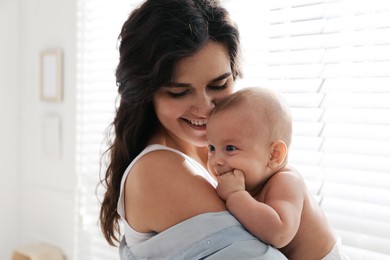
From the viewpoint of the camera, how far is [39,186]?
3211 millimetres

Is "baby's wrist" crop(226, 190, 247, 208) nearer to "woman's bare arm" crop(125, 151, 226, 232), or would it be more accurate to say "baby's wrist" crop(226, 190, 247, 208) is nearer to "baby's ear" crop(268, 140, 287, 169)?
"woman's bare arm" crop(125, 151, 226, 232)

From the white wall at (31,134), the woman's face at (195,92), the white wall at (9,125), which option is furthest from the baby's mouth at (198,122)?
the white wall at (9,125)

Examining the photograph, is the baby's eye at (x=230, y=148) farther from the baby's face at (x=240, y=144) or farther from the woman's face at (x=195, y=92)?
the woman's face at (x=195, y=92)

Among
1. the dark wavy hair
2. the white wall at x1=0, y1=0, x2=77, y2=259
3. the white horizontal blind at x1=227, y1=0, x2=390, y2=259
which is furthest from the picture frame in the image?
the dark wavy hair

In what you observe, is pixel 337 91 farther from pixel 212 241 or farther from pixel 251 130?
pixel 212 241

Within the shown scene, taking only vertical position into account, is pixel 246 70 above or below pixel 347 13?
below

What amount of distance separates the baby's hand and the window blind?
470 millimetres

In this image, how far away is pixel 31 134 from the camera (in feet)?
10.8

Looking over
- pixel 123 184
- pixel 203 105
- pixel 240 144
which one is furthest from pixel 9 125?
pixel 240 144

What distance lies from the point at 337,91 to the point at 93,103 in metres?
1.65

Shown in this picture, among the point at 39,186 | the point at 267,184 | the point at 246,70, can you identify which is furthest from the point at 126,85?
the point at 39,186

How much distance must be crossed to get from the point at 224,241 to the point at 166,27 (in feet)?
1.76

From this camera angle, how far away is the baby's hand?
1093 millimetres

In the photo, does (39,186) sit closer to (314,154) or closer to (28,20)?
(28,20)
